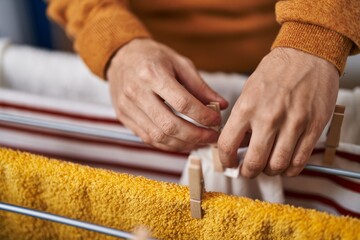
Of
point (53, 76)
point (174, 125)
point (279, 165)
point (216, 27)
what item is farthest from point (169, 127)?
point (216, 27)

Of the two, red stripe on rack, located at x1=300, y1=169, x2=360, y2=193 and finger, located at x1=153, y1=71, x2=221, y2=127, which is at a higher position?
finger, located at x1=153, y1=71, x2=221, y2=127

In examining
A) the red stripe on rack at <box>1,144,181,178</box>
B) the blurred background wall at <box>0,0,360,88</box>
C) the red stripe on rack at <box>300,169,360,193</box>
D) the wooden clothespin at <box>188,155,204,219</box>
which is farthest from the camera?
the blurred background wall at <box>0,0,360,88</box>

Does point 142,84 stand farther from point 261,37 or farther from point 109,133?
point 261,37

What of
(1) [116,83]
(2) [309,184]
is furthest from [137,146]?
(2) [309,184]

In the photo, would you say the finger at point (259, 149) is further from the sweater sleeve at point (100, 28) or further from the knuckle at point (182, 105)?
the sweater sleeve at point (100, 28)

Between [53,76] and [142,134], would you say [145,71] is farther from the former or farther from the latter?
[53,76]

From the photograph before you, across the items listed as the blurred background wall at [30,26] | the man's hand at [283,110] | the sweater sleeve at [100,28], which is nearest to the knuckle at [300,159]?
the man's hand at [283,110]

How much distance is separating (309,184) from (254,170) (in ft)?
0.35

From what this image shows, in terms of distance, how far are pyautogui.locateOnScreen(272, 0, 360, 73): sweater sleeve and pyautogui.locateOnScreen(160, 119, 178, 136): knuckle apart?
116mm

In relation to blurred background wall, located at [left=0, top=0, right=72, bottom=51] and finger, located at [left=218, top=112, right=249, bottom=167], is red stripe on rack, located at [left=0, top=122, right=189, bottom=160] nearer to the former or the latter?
finger, located at [left=218, top=112, right=249, bottom=167]

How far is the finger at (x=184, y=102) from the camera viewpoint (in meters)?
0.38

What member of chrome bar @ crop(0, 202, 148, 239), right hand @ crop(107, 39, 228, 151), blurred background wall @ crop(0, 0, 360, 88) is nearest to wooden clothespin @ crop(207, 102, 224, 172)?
right hand @ crop(107, 39, 228, 151)

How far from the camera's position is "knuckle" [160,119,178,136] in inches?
15.5

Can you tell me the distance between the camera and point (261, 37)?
72cm
